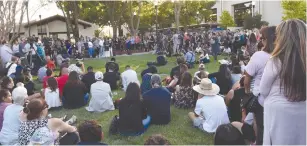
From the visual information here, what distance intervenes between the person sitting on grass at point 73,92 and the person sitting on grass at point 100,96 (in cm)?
49

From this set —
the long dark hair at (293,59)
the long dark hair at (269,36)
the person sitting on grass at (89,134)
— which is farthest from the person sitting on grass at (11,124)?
the long dark hair at (293,59)

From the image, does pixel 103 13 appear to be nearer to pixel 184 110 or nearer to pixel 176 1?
pixel 176 1

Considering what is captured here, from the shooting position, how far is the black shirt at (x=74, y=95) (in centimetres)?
763

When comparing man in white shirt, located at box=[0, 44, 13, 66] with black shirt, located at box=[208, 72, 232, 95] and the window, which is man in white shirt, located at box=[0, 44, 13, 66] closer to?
black shirt, located at box=[208, 72, 232, 95]

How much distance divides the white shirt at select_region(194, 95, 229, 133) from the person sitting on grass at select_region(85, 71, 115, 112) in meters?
2.56

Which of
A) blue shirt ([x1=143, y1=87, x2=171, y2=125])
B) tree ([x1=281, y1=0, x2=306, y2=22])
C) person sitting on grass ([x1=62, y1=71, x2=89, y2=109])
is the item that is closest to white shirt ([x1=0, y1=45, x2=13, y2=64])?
person sitting on grass ([x1=62, y1=71, x2=89, y2=109])

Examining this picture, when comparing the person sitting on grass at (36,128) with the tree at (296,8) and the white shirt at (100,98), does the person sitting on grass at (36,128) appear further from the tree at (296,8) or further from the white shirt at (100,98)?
the tree at (296,8)

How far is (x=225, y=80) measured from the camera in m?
7.55

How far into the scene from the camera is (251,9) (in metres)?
40.3

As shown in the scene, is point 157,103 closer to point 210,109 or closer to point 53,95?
point 210,109

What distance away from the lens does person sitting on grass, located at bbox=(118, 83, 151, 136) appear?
5.46 metres

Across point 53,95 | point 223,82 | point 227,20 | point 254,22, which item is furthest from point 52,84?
point 227,20

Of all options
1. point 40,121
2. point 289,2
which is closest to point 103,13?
point 289,2

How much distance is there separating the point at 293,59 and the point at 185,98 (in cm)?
440
